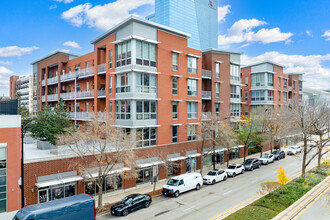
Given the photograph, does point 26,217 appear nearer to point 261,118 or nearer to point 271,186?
point 271,186

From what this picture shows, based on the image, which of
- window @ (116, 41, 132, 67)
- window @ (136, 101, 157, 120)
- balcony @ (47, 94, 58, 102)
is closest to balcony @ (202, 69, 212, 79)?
window @ (136, 101, 157, 120)

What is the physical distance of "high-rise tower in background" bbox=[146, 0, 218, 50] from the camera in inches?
4188

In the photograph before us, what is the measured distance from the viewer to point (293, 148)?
48.4 m

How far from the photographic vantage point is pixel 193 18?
118 m

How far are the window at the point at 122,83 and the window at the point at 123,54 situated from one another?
143cm

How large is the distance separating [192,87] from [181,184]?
585 inches

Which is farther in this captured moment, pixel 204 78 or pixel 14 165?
pixel 204 78

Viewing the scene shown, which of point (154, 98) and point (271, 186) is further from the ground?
point (154, 98)

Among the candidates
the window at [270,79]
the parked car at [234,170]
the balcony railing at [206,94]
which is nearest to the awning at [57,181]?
the parked car at [234,170]

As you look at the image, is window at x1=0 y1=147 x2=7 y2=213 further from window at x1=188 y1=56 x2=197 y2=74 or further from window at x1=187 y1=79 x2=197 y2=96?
→ window at x1=188 y1=56 x2=197 y2=74

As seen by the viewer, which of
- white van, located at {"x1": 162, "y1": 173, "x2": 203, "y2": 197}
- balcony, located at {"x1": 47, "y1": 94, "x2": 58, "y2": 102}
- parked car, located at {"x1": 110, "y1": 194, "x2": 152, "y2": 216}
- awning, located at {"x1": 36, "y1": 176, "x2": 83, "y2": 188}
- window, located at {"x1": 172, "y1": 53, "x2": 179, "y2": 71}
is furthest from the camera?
balcony, located at {"x1": 47, "y1": 94, "x2": 58, "y2": 102}

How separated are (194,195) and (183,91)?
46.1 feet

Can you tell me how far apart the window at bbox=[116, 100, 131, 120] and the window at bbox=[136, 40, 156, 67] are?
5.04 m

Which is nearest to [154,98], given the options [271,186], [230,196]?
[230,196]
